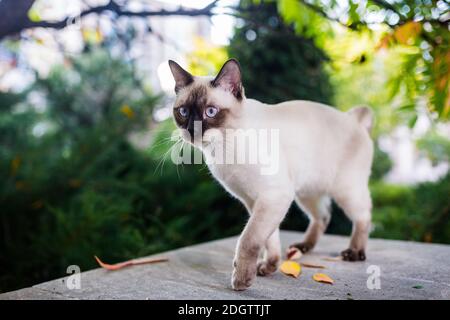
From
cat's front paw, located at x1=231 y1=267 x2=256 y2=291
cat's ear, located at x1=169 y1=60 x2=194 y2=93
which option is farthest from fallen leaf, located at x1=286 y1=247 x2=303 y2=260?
cat's ear, located at x1=169 y1=60 x2=194 y2=93

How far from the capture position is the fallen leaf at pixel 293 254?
196 centimetres

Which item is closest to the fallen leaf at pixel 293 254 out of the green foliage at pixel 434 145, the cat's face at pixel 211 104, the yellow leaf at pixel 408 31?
the cat's face at pixel 211 104

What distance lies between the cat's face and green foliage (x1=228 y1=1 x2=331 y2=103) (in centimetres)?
109

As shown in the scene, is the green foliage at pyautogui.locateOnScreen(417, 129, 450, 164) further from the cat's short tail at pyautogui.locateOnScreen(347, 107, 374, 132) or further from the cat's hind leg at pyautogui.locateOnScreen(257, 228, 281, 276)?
the cat's hind leg at pyautogui.locateOnScreen(257, 228, 281, 276)

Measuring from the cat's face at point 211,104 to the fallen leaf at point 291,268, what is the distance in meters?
0.63

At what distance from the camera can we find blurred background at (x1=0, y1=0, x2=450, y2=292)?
1.69 m

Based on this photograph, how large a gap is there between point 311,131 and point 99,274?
1042 mm

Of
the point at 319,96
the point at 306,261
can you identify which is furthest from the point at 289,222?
the point at 306,261

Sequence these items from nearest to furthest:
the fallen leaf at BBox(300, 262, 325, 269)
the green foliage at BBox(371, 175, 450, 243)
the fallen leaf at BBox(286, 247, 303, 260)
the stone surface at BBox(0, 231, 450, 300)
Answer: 1. the stone surface at BBox(0, 231, 450, 300)
2. the fallen leaf at BBox(300, 262, 325, 269)
3. the fallen leaf at BBox(286, 247, 303, 260)
4. the green foliage at BBox(371, 175, 450, 243)

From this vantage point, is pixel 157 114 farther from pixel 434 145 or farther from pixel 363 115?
pixel 434 145

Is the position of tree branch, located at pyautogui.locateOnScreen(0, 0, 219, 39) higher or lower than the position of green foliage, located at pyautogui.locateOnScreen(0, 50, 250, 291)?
higher

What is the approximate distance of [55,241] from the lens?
7.47 feet

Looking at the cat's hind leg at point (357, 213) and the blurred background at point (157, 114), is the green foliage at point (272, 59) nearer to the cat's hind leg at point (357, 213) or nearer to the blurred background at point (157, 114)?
the blurred background at point (157, 114)
